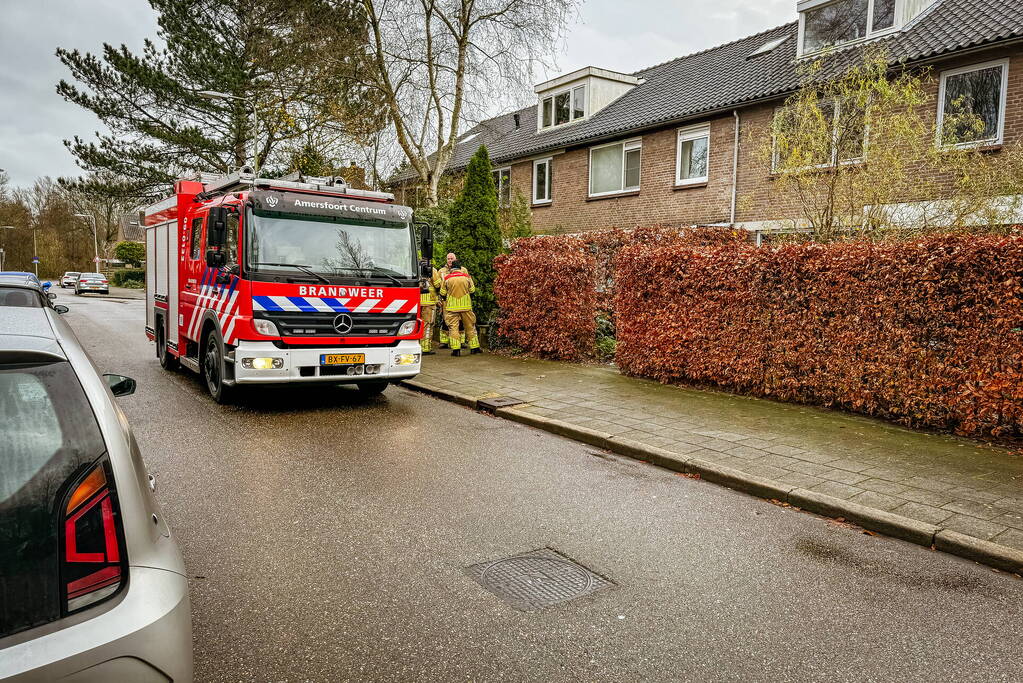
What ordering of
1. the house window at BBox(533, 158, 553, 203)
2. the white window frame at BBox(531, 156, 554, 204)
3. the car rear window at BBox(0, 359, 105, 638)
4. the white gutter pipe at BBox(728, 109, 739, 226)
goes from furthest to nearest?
1. the house window at BBox(533, 158, 553, 203)
2. the white window frame at BBox(531, 156, 554, 204)
3. the white gutter pipe at BBox(728, 109, 739, 226)
4. the car rear window at BBox(0, 359, 105, 638)

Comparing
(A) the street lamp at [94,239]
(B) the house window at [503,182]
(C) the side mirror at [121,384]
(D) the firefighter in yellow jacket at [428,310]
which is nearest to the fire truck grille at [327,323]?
(C) the side mirror at [121,384]

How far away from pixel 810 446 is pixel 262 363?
5.69m

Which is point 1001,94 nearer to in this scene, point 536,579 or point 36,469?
point 536,579

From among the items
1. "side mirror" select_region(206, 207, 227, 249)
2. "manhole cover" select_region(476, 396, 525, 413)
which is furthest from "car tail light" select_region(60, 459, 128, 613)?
"manhole cover" select_region(476, 396, 525, 413)

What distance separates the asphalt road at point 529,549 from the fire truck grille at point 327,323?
1739mm

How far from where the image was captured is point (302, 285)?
7973mm

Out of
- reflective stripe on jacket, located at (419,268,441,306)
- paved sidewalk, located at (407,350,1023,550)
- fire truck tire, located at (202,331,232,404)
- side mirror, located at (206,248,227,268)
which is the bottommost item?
paved sidewalk, located at (407,350,1023,550)

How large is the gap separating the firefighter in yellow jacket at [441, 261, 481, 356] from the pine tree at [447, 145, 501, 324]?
3.77 ft

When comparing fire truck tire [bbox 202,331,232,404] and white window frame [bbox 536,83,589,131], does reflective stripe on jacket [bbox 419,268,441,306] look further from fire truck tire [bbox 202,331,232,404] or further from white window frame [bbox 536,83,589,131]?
white window frame [bbox 536,83,589,131]

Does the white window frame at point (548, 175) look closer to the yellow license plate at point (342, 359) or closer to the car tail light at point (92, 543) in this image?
the yellow license plate at point (342, 359)

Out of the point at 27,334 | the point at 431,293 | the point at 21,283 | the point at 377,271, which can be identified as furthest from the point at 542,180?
the point at 27,334

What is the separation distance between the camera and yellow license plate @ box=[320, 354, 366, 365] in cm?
817

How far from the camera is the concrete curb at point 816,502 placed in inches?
166

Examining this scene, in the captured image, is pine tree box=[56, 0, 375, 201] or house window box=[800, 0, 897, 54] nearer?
house window box=[800, 0, 897, 54]
